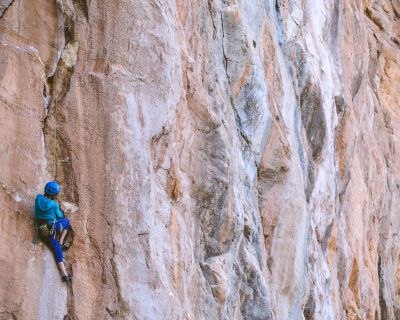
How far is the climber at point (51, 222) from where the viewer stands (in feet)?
27.2

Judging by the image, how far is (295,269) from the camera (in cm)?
1404

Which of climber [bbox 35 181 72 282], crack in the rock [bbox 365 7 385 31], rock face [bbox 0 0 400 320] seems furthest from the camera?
crack in the rock [bbox 365 7 385 31]

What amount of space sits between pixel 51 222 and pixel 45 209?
0.17 metres

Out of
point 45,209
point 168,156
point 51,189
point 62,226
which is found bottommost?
point 62,226

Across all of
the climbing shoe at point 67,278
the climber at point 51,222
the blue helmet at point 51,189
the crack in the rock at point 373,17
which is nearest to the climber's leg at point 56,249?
the climber at point 51,222

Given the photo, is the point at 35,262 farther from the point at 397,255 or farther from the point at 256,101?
the point at 397,255

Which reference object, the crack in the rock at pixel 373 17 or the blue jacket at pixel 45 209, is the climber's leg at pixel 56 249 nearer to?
the blue jacket at pixel 45 209

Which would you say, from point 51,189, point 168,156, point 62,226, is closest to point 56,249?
point 62,226

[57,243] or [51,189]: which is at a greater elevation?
[51,189]

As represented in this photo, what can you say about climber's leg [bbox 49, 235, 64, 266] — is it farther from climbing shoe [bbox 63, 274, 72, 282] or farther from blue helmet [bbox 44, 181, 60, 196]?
blue helmet [bbox 44, 181, 60, 196]

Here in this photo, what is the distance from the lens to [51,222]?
829cm

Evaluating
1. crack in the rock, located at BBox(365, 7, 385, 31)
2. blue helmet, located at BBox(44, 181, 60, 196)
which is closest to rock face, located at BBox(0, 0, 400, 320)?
blue helmet, located at BBox(44, 181, 60, 196)

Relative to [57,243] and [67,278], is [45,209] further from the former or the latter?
[67,278]

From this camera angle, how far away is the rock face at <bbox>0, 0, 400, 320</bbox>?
8.51m
